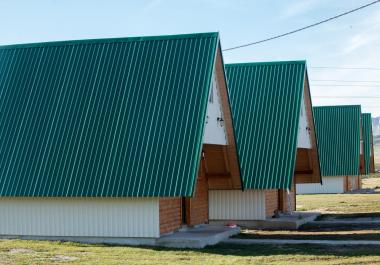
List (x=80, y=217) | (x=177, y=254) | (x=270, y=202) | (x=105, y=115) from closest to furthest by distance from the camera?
(x=177, y=254) → (x=80, y=217) → (x=105, y=115) → (x=270, y=202)

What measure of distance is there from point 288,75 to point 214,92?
745cm

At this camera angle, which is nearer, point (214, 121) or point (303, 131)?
point (214, 121)

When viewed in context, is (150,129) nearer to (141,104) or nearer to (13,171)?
(141,104)

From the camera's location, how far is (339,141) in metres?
50.6

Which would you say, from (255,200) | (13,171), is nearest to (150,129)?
(13,171)

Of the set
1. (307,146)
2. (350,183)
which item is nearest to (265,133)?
(307,146)

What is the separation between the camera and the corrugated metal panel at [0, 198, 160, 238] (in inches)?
800

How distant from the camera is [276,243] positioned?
69.7 ft

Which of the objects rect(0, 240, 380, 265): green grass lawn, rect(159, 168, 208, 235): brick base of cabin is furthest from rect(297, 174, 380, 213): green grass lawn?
rect(0, 240, 380, 265): green grass lawn

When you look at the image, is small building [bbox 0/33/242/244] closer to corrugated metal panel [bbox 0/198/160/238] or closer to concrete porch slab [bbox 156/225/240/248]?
→ corrugated metal panel [bbox 0/198/160/238]

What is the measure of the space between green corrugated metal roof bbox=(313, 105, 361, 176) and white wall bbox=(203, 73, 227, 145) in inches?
1067

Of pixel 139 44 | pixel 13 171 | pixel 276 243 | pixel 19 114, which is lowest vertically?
pixel 276 243

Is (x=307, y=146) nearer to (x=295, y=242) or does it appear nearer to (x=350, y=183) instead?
(x=295, y=242)

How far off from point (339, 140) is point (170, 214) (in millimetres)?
31190
